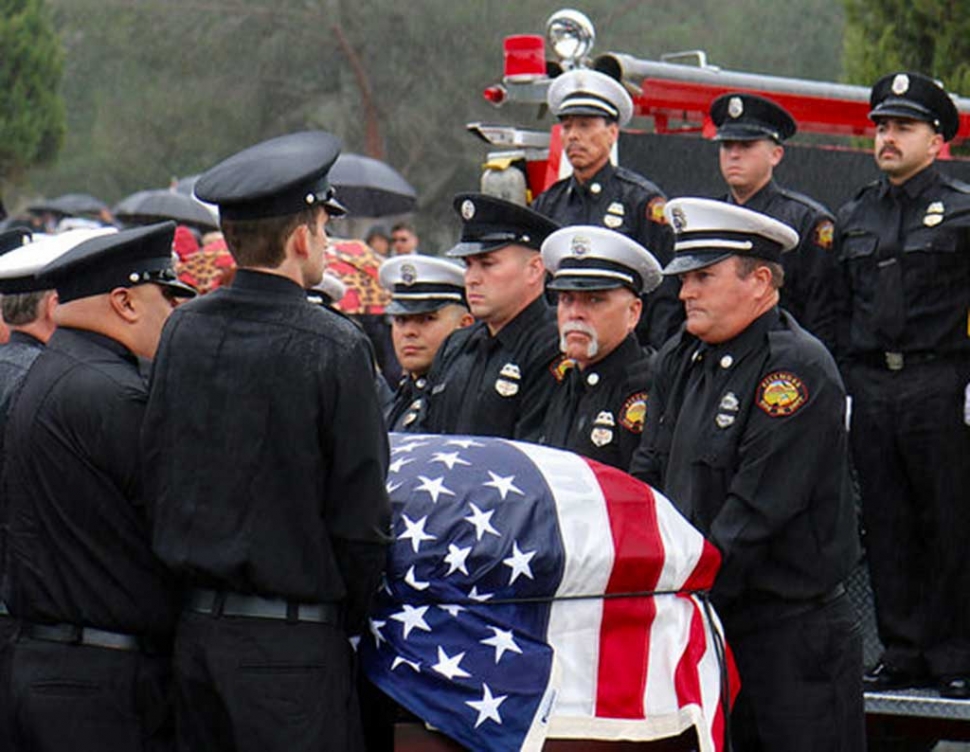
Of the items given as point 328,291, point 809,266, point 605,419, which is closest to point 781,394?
point 605,419

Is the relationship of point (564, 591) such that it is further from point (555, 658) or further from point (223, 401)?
point (223, 401)

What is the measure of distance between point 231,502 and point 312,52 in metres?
25.3

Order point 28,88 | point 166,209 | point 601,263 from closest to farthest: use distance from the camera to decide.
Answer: point 601,263
point 166,209
point 28,88

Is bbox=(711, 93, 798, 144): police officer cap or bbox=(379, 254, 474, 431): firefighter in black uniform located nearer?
bbox=(711, 93, 798, 144): police officer cap

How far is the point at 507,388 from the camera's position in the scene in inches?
266

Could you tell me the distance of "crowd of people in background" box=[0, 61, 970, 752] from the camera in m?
4.35

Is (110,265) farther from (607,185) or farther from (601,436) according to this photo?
(607,185)

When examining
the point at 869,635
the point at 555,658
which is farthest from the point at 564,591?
the point at 869,635

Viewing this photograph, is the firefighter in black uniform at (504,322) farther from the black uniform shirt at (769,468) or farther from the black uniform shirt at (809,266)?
the black uniform shirt at (769,468)

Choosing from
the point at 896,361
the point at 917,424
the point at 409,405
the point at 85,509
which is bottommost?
the point at 409,405

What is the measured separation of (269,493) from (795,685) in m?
1.71

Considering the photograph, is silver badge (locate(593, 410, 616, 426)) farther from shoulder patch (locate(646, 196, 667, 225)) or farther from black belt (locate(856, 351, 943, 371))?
shoulder patch (locate(646, 196, 667, 225))

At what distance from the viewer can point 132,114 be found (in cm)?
2978

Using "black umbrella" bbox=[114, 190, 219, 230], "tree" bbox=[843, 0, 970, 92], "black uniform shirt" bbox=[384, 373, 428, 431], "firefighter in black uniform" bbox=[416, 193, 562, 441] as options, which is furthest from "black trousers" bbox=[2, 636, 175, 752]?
"black umbrella" bbox=[114, 190, 219, 230]
